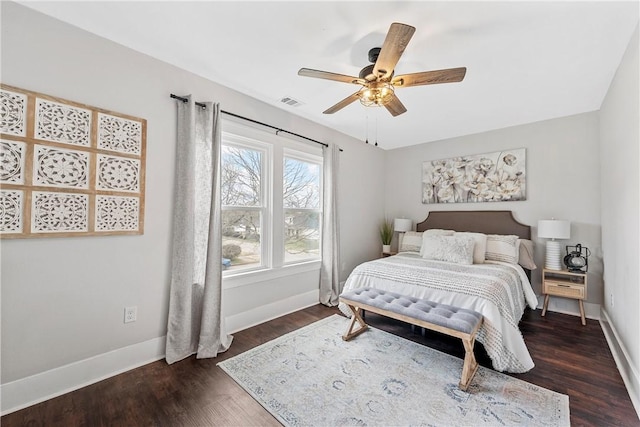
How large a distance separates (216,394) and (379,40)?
9.14 ft

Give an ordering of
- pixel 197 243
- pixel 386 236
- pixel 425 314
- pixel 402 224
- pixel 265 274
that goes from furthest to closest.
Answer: pixel 386 236
pixel 402 224
pixel 265 274
pixel 197 243
pixel 425 314

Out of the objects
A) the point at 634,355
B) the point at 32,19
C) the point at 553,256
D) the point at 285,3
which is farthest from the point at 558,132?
the point at 32,19

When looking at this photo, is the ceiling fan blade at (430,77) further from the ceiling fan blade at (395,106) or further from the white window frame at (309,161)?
the white window frame at (309,161)

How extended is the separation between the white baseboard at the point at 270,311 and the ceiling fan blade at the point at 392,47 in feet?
8.61

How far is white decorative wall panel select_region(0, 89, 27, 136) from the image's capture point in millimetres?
1620

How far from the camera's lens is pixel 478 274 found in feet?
8.86

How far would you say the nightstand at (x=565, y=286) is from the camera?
299cm

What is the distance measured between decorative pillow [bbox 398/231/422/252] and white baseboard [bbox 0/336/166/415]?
132 inches

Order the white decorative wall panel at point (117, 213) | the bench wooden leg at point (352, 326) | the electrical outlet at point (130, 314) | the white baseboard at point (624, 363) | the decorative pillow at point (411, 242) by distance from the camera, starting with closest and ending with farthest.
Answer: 1. the white baseboard at point (624, 363)
2. the white decorative wall panel at point (117, 213)
3. the electrical outlet at point (130, 314)
4. the bench wooden leg at point (352, 326)
5. the decorative pillow at point (411, 242)

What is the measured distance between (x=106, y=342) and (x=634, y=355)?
3815 millimetres

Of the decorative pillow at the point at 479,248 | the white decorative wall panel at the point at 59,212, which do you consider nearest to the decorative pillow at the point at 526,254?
the decorative pillow at the point at 479,248

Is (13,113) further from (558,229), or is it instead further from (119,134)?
(558,229)

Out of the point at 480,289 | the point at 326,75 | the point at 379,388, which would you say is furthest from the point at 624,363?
the point at 326,75

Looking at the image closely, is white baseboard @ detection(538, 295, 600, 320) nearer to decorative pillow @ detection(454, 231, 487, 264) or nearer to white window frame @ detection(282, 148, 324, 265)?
decorative pillow @ detection(454, 231, 487, 264)
